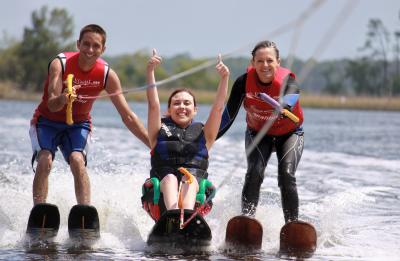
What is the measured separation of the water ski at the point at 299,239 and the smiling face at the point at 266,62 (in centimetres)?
127

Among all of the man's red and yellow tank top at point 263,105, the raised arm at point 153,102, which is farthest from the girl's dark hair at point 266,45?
the raised arm at point 153,102

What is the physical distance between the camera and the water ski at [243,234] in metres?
7.10

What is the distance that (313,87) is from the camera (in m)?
196

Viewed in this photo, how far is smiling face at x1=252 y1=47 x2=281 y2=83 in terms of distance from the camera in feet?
24.2

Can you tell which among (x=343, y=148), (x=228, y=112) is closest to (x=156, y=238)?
(x=228, y=112)

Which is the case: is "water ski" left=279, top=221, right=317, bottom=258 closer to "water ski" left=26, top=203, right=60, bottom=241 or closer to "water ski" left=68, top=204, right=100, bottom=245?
"water ski" left=68, top=204, right=100, bottom=245

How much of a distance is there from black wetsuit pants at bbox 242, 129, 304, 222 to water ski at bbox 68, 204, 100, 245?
53.0 inches

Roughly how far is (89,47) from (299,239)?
235 centimetres

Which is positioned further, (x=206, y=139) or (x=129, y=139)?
(x=129, y=139)

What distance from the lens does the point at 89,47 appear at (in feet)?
24.4

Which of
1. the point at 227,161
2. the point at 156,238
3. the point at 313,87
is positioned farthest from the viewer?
the point at 313,87

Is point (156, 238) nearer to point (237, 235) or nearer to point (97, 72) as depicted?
point (237, 235)

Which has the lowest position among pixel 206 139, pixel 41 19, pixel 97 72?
pixel 206 139

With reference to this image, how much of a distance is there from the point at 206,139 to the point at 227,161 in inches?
359
